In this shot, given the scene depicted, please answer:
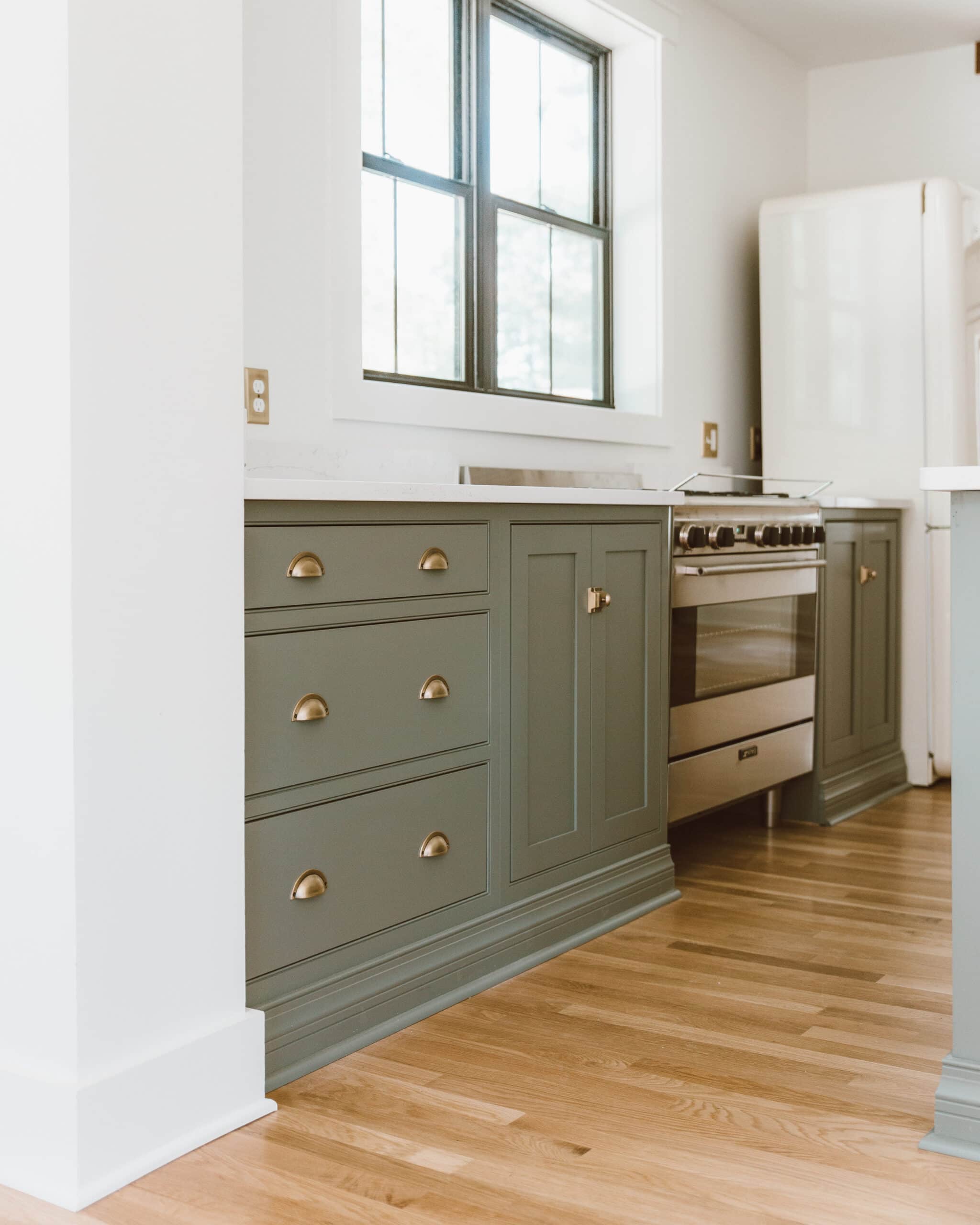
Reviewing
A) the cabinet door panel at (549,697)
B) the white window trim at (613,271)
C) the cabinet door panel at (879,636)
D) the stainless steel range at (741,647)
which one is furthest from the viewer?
the cabinet door panel at (879,636)

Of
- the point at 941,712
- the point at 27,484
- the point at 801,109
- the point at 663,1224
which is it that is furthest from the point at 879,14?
the point at 663,1224

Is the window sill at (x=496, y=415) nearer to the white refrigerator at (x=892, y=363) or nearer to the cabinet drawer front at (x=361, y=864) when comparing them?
the white refrigerator at (x=892, y=363)

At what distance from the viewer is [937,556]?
174 inches

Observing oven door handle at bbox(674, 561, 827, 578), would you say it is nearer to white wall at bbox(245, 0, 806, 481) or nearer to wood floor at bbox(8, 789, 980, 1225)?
white wall at bbox(245, 0, 806, 481)

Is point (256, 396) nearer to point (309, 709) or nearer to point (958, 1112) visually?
point (309, 709)

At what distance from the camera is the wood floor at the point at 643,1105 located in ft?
5.46

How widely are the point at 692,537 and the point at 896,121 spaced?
9.17ft

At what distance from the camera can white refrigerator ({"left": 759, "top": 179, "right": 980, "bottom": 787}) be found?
4316 millimetres

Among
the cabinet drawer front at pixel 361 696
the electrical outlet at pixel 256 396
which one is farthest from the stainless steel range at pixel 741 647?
the electrical outlet at pixel 256 396

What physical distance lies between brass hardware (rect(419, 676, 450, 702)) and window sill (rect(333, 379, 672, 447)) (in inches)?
34.8

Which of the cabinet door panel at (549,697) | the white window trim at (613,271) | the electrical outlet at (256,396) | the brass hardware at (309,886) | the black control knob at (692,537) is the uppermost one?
the white window trim at (613,271)

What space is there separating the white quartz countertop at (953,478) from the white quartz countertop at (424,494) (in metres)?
0.83

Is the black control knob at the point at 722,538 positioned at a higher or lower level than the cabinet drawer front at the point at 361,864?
higher

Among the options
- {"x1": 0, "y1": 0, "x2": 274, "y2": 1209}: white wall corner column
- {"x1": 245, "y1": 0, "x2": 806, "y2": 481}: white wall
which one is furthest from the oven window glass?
{"x1": 0, "y1": 0, "x2": 274, "y2": 1209}: white wall corner column
